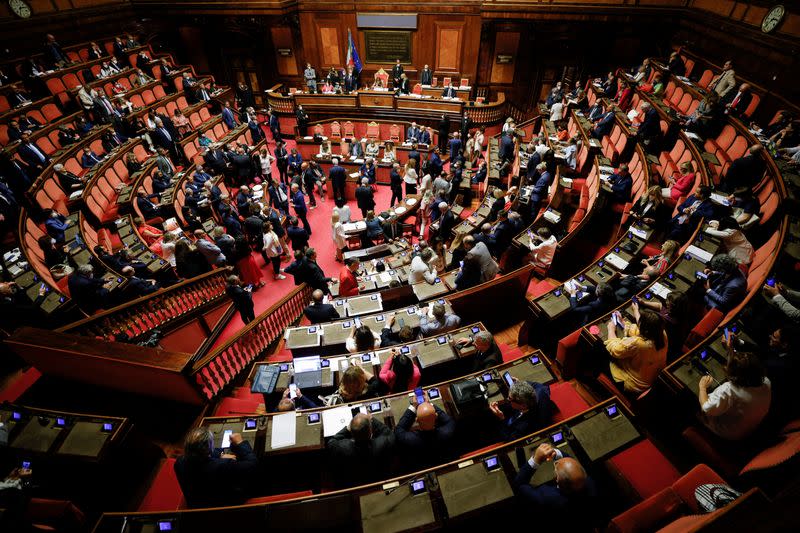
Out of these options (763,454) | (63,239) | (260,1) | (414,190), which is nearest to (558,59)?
(414,190)

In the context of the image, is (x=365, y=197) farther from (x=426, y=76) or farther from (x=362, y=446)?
(x=426, y=76)

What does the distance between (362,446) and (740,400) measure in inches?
122

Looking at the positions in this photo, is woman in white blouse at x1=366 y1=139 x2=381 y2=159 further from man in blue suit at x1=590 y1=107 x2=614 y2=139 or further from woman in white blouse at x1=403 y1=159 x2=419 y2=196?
man in blue suit at x1=590 y1=107 x2=614 y2=139

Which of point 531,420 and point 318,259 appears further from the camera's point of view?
point 318,259

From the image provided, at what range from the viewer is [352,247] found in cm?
867

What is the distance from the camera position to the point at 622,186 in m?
6.72

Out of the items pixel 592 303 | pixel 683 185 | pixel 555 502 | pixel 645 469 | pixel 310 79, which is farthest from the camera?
pixel 310 79

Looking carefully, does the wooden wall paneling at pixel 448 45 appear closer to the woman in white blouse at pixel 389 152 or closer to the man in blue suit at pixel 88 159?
the woman in white blouse at pixel 389 152

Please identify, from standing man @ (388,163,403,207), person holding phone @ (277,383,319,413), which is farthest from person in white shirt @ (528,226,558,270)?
standing man @ (388,163,403,207)

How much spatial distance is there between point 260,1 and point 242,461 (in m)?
16.1

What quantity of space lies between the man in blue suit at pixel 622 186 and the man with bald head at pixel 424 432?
5.70 metres

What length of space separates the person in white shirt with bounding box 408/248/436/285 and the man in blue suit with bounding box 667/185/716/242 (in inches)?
156

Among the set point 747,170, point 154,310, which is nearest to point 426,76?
point 747,170

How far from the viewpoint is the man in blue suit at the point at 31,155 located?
316 inches
